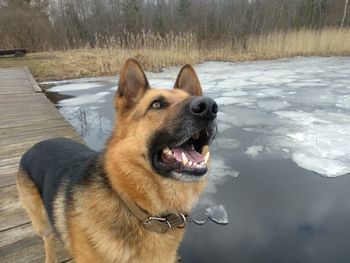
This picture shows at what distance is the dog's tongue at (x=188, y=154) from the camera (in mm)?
1665

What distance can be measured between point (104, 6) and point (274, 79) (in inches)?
641

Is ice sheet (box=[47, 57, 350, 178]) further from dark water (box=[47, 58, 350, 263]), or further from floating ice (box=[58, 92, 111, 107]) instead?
dark water (box=[47, 58, 350, 263])

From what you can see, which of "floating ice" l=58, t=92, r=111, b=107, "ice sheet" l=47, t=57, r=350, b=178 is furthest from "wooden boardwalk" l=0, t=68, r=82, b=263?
"ice sheet" l=47, t=57, r=350, b=178

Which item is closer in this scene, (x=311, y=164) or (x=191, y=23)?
(x=311, y=164)

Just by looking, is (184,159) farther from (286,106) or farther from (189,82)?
(286,106)

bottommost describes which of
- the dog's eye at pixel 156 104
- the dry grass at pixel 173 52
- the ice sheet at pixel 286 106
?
the ice sheet at pixel 286 106

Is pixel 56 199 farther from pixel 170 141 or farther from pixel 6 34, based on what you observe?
pixel 6 34

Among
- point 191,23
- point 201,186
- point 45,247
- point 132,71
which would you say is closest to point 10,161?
point 45,247

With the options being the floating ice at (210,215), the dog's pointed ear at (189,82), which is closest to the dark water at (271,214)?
the floating ice at (210,215)

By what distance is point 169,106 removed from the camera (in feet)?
5.93

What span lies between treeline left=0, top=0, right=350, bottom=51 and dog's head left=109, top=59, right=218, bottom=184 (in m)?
12.4

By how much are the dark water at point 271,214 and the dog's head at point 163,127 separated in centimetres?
141

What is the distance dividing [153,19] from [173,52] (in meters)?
9.97

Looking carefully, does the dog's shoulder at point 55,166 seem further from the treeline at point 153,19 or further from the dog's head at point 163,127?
the treeline at point 153,19
